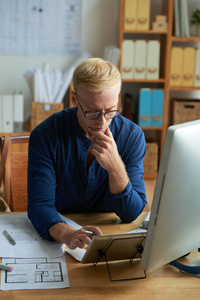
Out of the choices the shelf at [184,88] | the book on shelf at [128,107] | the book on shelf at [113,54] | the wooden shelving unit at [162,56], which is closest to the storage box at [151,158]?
Result: the wooden shelving unit at [162,56]

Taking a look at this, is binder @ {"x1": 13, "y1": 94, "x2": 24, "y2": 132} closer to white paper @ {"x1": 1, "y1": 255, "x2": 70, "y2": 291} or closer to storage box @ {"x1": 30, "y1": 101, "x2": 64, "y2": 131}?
storage box @ {"x1": 30, "y1": 101, "x2": 64, "y2": 131}

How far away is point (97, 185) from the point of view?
160 cm

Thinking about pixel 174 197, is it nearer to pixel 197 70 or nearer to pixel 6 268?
pixel 6 268

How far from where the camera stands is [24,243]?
1290 mm

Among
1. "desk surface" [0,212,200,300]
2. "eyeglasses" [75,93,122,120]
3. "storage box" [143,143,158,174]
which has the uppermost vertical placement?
"eyeglasses" [75,93,122,120]

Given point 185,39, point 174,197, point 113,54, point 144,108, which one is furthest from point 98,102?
point 185,39

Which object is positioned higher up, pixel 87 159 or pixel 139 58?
pixel 139 58

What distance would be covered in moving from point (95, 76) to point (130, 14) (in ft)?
8.73

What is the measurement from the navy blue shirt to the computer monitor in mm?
436

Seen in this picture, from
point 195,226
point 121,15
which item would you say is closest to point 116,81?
point 195,226

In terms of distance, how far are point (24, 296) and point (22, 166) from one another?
3.47ft

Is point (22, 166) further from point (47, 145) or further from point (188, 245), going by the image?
point (188, 245)

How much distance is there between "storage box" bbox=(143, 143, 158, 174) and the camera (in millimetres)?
4086

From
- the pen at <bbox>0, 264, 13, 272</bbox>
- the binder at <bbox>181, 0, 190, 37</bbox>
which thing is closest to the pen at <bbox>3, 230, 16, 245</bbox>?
the pen at <bbox>0, 264, 13, 272</bbox>
